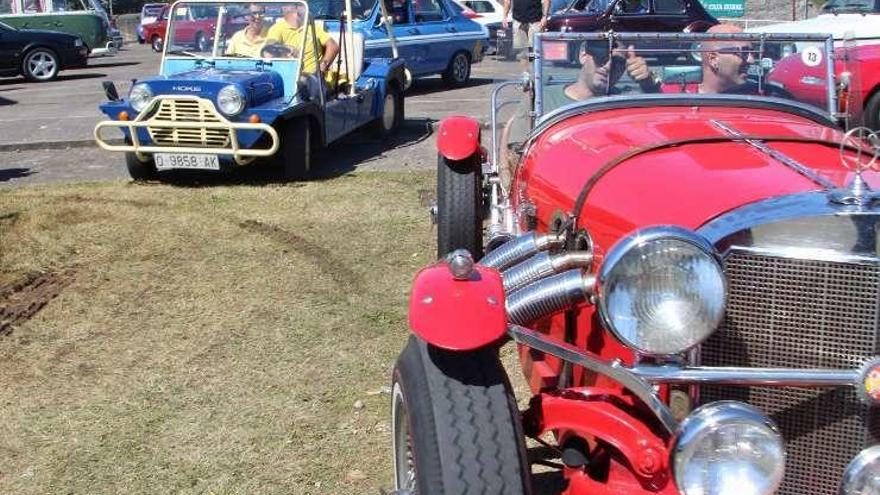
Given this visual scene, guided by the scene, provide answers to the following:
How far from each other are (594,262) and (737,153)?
0.55 metres

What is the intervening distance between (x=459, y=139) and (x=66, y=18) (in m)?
19.3

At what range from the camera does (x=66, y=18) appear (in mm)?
21906

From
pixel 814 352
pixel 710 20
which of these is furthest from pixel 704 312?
pixel 710 20

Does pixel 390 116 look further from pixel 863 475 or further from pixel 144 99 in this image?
pixel 863 475

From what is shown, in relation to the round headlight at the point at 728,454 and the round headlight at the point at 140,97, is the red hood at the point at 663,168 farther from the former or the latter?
the round headlight at the point at 140,97

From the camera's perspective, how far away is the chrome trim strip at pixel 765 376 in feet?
7.38

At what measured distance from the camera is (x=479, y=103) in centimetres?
1377

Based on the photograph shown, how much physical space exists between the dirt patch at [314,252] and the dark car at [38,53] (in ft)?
44.4

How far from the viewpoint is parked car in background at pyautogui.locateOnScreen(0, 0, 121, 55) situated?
21.1 m

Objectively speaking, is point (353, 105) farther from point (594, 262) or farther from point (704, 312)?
point (704, 312)

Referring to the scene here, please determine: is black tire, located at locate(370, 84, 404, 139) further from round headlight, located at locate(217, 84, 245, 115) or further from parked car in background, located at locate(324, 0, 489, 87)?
parked car in background, located at locate(324, 0, 489, 87)

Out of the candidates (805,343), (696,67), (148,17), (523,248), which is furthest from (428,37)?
(148,17)

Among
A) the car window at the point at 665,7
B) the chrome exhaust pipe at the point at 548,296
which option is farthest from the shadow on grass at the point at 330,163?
the chrome exhaust pipe at the point at 548,296

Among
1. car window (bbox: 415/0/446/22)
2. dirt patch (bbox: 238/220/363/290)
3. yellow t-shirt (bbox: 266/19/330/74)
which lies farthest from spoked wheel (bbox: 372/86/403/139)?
car window (bbox: 415/0/446/22)
